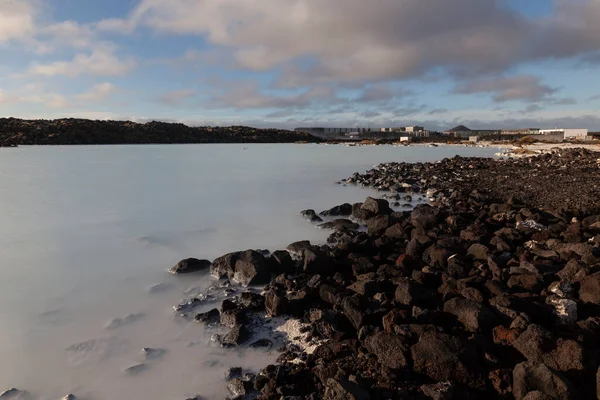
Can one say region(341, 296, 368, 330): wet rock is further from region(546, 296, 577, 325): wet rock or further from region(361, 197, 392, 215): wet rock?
region(361, 197, 392, 215): wet rock

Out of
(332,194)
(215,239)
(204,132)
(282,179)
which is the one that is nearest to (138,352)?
(215,239)

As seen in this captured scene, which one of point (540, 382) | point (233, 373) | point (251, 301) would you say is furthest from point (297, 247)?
point (540, 382)

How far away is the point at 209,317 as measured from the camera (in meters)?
4.70

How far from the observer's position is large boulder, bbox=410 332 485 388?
318cm

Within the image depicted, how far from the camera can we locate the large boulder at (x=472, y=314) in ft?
12.4

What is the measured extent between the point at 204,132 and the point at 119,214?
75055mm

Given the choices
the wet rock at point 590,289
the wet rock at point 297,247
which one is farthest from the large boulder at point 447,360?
the wet rock at point 297,247

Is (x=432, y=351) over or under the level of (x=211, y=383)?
over

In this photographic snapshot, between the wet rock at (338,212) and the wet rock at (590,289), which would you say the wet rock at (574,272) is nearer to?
the wet rock at (590,289)

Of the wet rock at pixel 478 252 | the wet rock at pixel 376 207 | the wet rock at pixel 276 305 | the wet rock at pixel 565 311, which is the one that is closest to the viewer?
the wet rock at pixel 565 311

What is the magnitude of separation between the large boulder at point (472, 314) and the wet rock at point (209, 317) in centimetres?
244

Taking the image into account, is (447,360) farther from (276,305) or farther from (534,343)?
(276,305)

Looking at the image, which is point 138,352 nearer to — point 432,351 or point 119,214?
point 432,351

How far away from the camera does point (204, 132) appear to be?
8331 centimetres
